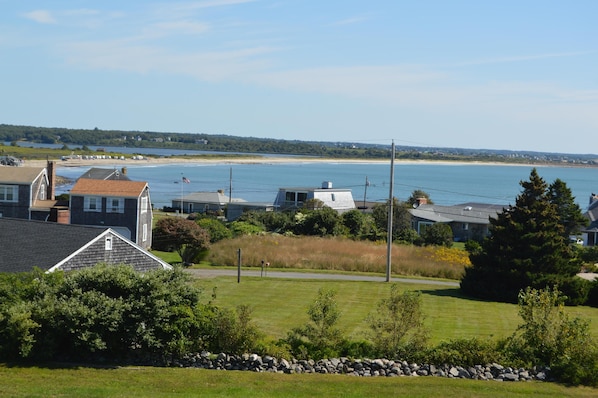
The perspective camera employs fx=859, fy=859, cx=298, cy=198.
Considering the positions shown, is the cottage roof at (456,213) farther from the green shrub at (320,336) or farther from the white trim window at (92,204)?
the green shrub at (320,336)

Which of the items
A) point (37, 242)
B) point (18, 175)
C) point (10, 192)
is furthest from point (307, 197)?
point (37, 242)

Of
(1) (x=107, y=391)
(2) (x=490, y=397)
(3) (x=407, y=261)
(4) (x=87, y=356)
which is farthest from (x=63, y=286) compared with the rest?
(3) (x=407, y=261)

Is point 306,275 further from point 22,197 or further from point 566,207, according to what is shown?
point 566,207

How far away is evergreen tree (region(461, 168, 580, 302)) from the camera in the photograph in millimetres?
41281

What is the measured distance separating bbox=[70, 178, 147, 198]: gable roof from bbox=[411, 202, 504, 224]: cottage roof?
3242 centimetres

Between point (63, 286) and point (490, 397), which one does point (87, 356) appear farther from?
point (490, 397)

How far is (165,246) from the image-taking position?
56.2 meters

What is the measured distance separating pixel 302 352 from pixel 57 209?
120 feet

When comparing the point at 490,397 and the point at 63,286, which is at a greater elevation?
the point at 63,286

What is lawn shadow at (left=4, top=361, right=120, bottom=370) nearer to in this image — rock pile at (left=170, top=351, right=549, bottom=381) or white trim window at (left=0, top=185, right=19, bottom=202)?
rock pile at (left=170, top=351, right=549, bottom=381)

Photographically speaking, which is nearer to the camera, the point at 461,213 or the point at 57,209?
the point at 57,209

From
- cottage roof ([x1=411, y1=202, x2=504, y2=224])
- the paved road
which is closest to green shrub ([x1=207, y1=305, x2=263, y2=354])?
the paved road

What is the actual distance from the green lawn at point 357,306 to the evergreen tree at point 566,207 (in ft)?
68.5

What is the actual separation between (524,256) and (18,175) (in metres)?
33.9
